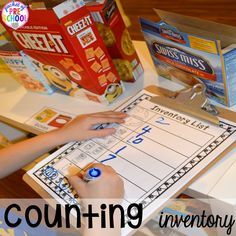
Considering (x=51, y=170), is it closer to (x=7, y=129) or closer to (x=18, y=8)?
(x=18, y=8)

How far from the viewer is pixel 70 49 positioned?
84cm

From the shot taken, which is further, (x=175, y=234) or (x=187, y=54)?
(x=175, y=234)

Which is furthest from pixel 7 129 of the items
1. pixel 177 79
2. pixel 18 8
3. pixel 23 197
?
pixel 177 79

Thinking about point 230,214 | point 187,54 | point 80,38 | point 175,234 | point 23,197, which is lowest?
point 23,197

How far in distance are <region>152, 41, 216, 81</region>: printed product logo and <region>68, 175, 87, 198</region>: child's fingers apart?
35 cm

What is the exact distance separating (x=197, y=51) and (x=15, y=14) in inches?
17.3

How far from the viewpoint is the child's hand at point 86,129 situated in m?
0.82

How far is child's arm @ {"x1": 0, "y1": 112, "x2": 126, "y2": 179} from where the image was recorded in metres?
0.82

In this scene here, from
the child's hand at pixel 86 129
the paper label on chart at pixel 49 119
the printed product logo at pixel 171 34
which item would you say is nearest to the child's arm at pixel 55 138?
the child's hand at pixel 86 129

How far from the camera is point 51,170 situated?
0.78 m

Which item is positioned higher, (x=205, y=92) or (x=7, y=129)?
(x=205, y=92)

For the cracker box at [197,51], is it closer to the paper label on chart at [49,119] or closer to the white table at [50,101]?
the white table at [50,101]

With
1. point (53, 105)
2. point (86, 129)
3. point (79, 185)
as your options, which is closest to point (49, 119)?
point (53, 105)

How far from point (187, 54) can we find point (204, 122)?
0.15 meters
